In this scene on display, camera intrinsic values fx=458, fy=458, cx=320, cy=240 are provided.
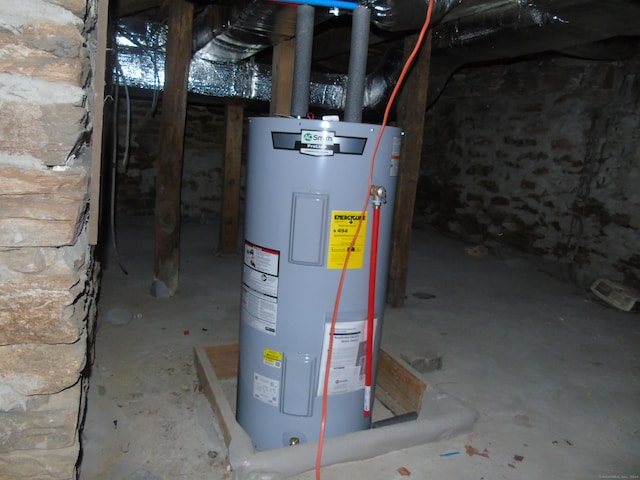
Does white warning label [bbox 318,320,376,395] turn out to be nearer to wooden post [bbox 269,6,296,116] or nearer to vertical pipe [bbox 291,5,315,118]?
vertical pipe [bbox 291,5,315,118]

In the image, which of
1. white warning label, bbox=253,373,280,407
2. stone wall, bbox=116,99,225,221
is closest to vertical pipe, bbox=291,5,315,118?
white warning label, bbox=253,373,280,407

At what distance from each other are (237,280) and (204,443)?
6.43 feet

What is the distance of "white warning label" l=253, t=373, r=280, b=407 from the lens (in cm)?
154

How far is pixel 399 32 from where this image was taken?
9.66ft

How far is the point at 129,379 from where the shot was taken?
1989 millimetres

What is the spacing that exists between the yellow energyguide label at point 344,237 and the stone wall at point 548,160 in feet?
10.5

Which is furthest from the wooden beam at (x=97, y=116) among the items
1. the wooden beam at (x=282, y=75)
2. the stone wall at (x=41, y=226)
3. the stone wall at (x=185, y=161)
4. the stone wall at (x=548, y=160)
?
the stone wall at (x=185, y=161)

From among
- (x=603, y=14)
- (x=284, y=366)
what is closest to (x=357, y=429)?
(x=284, y=366)

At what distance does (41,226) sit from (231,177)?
3298 millimetres

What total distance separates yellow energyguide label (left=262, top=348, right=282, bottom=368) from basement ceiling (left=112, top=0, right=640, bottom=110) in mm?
1337

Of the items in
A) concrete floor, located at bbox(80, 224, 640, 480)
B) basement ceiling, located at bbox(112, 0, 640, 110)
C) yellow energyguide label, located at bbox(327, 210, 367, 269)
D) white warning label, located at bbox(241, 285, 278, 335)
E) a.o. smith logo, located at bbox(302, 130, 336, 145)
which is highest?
basement ceiling, located at bbox(112, 0, 640, 110)

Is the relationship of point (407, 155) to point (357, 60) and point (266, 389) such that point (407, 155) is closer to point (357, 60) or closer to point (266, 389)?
point (357, 60)

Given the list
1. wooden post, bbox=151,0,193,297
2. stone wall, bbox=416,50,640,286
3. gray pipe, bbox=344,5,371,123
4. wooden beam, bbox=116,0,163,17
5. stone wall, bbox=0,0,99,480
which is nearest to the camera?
stone wall, bbox=0,0,99,480

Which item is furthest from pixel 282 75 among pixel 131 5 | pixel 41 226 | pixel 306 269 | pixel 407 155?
pixel 41 226
